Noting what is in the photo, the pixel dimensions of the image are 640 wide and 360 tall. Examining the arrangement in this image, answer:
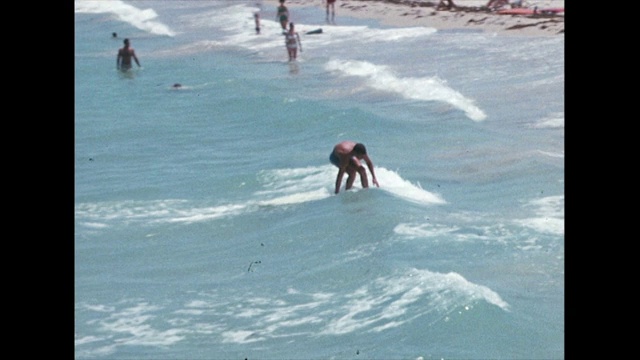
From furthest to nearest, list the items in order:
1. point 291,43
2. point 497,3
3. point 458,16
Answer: point 458,16 → point 497,3 → point 291,43

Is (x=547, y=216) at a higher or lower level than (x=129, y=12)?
lower

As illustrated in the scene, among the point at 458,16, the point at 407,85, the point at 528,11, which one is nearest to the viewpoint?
the point at 407,85

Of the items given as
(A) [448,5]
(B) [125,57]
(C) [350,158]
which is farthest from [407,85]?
(A) [448,5]

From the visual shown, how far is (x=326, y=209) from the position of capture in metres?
15.8

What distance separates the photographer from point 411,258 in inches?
504

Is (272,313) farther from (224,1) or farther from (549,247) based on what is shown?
(224,1)

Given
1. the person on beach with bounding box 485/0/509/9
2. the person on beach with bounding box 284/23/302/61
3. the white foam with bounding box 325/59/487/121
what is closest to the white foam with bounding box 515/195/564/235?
the white foam with bounding box 325/59/487/121

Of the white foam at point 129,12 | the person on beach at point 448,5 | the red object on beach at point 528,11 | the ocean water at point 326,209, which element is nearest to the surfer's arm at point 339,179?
the ocean water at point 326,209

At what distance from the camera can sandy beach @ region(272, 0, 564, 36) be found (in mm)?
34750

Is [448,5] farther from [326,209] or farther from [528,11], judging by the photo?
[326,209]

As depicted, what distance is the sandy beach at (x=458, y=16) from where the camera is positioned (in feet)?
114

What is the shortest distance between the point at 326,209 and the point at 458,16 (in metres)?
25.0
